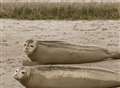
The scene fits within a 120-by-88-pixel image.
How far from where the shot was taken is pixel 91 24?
5.74m

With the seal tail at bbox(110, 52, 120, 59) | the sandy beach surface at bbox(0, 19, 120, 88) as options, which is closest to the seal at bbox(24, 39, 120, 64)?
the seal tail at bbox(110, 52, 120, 59)

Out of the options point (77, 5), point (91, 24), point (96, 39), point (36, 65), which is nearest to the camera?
point (36, 65)

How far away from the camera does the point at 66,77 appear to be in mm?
2701

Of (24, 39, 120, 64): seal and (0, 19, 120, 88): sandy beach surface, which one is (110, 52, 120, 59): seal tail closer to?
(24, 39, 120, 64): seal

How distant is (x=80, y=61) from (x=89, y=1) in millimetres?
3414

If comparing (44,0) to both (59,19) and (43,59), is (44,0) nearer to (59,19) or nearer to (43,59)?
(59,19)

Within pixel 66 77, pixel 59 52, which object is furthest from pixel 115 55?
pixel 66 77

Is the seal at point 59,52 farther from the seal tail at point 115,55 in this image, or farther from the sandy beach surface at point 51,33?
the sandy beach surface at point 51,33

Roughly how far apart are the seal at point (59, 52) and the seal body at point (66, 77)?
7.5 inches

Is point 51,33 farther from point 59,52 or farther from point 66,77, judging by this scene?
point 66,77

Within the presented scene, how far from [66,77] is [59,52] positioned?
25cm

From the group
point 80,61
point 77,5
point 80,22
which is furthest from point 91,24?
point 80,61

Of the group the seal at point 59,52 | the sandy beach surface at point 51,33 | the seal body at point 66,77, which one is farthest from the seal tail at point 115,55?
the sandy beach surface at point 51,33

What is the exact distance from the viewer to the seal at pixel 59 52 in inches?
114
